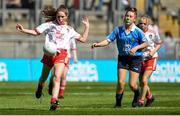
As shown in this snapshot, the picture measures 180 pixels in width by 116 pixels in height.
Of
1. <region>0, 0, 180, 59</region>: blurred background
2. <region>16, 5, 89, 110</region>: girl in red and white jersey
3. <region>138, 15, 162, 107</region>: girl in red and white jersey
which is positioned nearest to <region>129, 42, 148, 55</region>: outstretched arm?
<region>16, 5, 89, 110</region>: girl in red and white jersey

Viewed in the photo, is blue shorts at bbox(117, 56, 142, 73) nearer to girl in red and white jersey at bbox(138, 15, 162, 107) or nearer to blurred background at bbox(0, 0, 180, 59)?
girl in red and white jersey at bbox(138, 15, 162, 107)

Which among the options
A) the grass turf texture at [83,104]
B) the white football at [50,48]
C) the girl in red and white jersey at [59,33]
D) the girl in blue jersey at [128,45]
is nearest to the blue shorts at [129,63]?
the girl in blue jersey at [128,45]

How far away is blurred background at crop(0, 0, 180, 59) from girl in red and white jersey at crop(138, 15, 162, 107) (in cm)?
1638

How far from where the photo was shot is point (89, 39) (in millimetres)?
40875

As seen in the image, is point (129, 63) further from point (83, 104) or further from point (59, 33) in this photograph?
point (83, 104)

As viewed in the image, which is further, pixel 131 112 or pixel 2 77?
pixel 2 77

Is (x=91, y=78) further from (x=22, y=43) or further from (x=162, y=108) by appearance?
(x=162, y=108)

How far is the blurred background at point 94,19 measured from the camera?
3819cm

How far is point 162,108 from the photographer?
1903cm

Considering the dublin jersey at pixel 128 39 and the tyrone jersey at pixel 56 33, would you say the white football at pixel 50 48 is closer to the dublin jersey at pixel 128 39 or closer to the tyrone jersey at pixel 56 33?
the tyrone jersey at pixel 56 33

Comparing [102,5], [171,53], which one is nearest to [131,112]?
[171,53]

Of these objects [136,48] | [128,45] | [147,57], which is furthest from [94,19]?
[136,48]

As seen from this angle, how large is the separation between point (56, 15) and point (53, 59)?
0.95 metres

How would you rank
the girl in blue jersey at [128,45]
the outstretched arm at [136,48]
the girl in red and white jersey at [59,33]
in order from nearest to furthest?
the girl in red and white jersey at [59,33], the outstretched arm at [136,48], the girl in blue jersey at [128,45]
